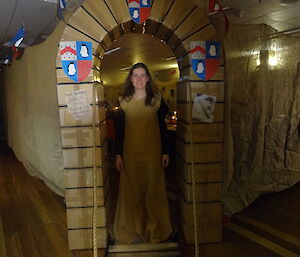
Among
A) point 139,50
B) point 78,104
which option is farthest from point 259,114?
point 139,50

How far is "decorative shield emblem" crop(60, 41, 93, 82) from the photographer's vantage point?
220cm

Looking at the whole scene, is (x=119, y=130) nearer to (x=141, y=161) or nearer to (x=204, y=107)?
(x=141, y=161)

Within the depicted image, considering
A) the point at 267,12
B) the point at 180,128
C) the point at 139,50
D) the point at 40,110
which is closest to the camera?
the point at 180,128

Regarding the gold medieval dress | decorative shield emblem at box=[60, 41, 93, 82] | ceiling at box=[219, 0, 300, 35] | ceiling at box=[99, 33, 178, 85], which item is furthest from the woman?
ceiling at box=[99, 33, 178, 85]

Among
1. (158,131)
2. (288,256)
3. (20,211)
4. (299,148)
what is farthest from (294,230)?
(20,211)

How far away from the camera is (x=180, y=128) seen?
268 centimetres

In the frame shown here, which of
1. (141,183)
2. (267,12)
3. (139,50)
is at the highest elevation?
(267,12)

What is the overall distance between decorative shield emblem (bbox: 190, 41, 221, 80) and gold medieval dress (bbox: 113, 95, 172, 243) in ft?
1.61

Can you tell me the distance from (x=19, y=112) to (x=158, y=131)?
169 inches

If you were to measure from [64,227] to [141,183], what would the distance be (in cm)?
116

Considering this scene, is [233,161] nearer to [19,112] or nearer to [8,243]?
[8,243]

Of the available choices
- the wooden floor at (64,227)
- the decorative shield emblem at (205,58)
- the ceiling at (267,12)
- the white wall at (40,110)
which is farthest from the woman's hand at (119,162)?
the ceiling at (267,12)

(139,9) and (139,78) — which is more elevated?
(139,9)

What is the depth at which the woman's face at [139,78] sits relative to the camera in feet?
7.89
